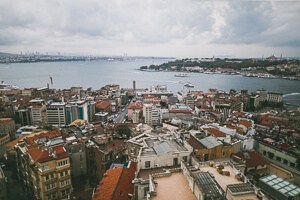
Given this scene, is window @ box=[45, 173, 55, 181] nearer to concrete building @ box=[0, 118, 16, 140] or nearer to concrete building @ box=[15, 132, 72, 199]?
concrete building @ box=[15, 132, 72, 199]

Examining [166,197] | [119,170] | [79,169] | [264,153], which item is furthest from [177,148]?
[264,153]

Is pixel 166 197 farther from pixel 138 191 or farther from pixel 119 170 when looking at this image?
pixel 119 170

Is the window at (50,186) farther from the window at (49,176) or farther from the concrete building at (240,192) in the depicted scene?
the concrete building at (240,192)

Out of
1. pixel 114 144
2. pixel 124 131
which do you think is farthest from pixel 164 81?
pixel 114 144

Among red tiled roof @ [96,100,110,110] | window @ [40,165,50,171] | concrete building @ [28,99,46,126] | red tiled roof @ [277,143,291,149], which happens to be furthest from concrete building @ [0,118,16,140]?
red tiled roof @ [277,143,291,149]

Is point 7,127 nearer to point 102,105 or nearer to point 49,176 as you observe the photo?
point 102,105

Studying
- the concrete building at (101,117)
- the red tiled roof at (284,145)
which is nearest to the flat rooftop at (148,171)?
the red tiled roof at (284,145)
